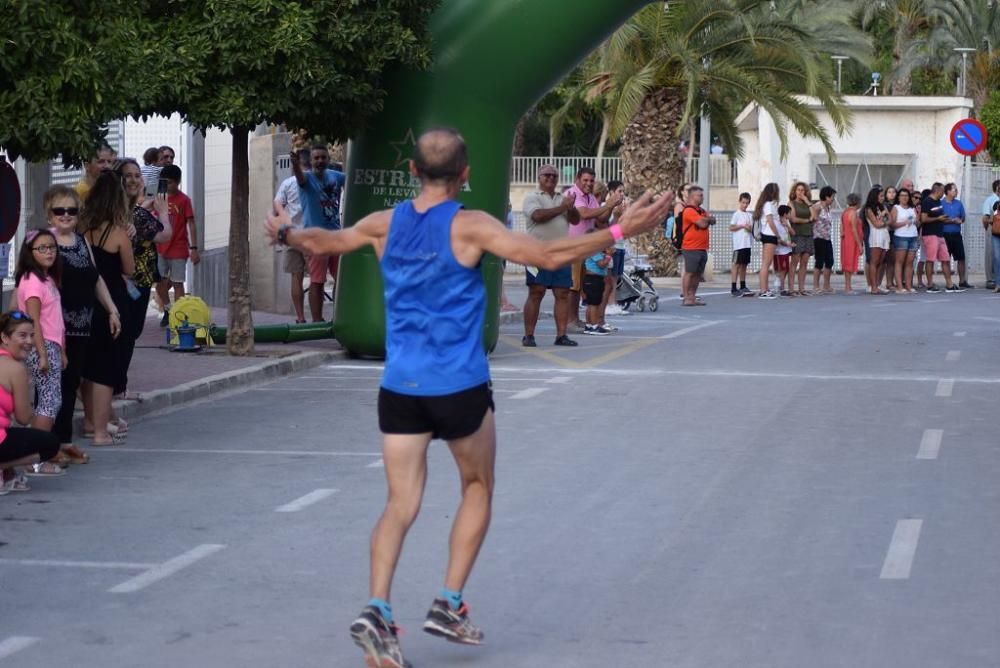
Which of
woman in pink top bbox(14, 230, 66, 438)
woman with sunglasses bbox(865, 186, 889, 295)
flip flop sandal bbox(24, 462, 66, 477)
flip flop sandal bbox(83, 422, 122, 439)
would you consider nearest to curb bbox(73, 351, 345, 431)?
flip flop sandal bbox(83, 422, 122, 439)

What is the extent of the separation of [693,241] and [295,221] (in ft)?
24.3

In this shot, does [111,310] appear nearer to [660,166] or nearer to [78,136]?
[78,136]

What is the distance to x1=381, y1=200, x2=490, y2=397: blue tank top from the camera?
5.82m

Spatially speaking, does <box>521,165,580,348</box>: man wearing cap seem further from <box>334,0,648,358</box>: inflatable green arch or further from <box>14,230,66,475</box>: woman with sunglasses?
<box>14,230,66,475</box>: woman with sunglasses

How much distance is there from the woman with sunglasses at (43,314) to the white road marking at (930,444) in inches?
200

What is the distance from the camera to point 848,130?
33.2 meters

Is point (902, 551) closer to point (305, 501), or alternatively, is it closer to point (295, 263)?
point (305, 501)

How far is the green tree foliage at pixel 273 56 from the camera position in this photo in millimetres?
13812

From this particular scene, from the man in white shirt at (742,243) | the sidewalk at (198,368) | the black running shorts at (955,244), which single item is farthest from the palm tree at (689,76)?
the sidewalk at (198,368)

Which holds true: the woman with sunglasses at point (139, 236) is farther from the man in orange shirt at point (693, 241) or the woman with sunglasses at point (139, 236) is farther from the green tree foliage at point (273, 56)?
the man in orange shirt at point (693, 241)

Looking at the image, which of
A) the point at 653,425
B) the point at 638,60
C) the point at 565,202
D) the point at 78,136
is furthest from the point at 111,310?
the point at 638,60

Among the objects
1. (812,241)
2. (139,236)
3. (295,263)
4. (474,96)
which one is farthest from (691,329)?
(139,236)

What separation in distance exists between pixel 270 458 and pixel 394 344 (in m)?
4.69

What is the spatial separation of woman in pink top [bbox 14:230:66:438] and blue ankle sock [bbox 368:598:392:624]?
4155 millimetres
